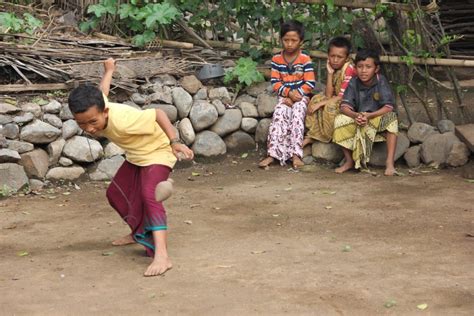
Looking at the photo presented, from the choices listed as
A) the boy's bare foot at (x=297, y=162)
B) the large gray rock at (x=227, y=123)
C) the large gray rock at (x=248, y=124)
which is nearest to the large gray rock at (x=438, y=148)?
the boy's bare foot at (x=297, y=162)

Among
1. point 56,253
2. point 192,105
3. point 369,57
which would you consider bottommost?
point 56,253

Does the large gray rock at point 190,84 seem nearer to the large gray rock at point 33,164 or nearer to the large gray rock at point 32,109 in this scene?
the large gray rock at point 32,109

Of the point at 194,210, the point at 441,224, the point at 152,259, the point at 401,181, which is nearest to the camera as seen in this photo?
the point at 152,259

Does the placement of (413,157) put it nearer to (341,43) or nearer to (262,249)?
(341,43)

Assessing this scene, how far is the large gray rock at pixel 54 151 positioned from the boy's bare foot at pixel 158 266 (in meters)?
2.63

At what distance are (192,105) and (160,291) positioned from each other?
3.71m

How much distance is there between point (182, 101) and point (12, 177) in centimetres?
179

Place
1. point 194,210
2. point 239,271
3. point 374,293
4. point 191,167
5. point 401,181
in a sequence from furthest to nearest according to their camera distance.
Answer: point 191,167, point 401,181, point 194,210, point 239,271, point 374,293

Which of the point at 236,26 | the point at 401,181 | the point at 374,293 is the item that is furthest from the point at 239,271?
the point at 236,26

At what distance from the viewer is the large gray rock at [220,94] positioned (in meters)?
8.16

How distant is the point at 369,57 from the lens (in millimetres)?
7320

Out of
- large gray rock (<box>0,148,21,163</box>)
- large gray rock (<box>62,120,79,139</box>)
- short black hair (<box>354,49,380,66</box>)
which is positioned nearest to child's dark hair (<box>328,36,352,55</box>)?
short black hair (<box>354,49,380,66</box>)

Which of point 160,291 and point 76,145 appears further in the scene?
point 76,145

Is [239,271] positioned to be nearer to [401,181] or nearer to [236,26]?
[401,181]
